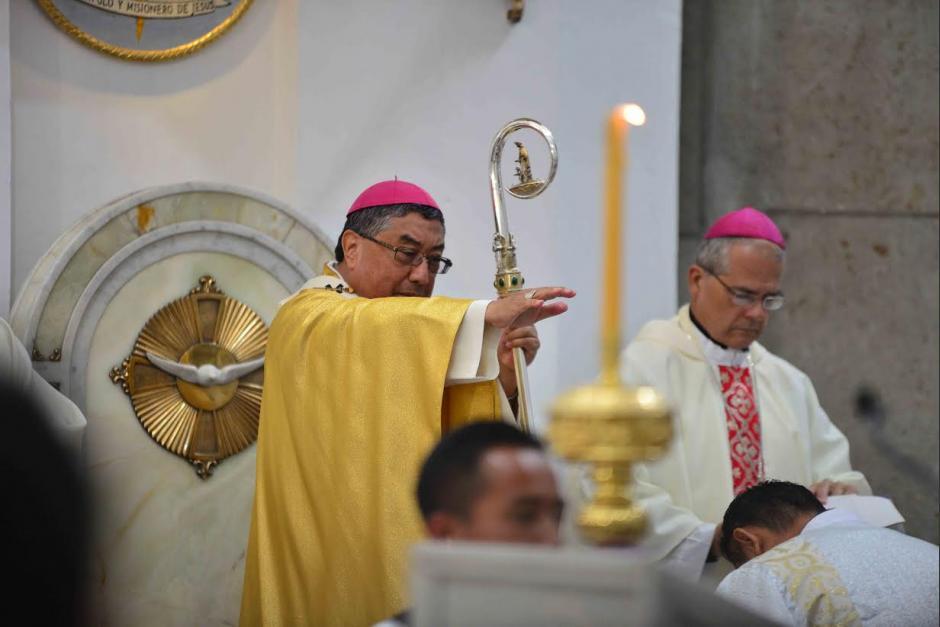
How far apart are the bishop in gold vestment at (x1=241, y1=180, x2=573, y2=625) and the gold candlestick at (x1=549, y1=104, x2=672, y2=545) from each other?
6.15ft

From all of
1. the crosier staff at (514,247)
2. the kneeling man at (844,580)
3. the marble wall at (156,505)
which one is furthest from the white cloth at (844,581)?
the marble wall at (156,505)

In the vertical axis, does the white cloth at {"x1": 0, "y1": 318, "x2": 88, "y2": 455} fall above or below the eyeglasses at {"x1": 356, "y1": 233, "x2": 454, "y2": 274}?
below

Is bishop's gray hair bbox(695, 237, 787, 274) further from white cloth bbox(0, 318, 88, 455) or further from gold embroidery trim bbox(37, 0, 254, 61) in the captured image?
white cloth bbox(0, 318, 88, 455)

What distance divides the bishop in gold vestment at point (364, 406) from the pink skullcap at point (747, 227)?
60.2 inches

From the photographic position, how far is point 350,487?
4.31 m

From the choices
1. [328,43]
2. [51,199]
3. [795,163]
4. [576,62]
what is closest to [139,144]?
[51,199]

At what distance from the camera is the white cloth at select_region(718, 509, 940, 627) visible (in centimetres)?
326

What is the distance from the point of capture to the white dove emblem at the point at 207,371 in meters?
5.08

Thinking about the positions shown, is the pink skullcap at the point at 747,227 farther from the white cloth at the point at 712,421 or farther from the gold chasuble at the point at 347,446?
the gold chasuble at the point at 347,446

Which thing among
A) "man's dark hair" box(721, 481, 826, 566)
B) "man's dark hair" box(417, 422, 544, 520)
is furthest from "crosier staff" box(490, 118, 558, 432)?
"man's dark hair" box(417, 422, 544, 520)

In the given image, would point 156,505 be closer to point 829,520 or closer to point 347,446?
point 347,446

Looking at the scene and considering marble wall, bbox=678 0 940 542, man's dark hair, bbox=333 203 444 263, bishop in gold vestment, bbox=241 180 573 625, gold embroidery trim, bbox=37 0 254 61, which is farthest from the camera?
marble wall, bbox=678 0 940 542

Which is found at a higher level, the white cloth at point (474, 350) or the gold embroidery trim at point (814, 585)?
the white cloth at point (474, 350)

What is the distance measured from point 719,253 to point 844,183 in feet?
5.15
